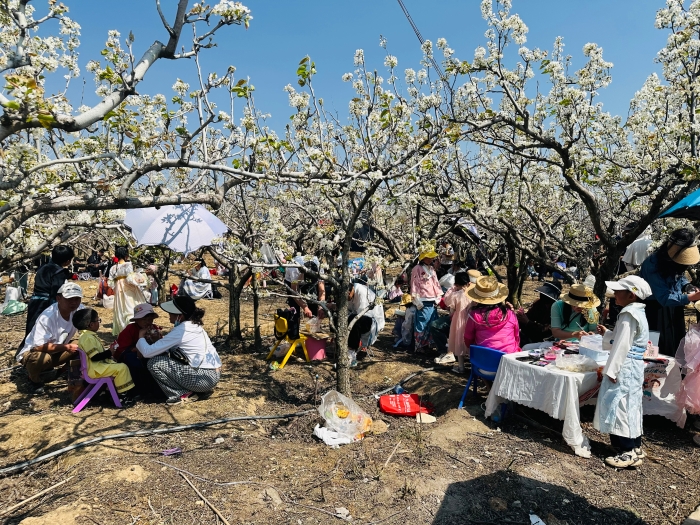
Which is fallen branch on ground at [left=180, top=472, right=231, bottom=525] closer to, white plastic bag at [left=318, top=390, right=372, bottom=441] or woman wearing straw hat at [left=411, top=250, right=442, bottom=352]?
white plastic bag at [left=318, top=390, right=372, bottom=441]

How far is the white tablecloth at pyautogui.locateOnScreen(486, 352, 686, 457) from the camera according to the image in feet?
14.0

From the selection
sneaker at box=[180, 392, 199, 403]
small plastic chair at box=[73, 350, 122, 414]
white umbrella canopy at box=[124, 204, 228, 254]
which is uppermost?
white umbrella canopy at box=[124, 204, 228, 254]

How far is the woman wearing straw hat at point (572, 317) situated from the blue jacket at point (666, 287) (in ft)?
1.99

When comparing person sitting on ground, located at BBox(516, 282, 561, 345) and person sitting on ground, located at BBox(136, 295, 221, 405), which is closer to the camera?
person sitting on ground, located at BBox(136, 295, 221, 405)

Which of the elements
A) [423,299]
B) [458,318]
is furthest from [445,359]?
[423,299]

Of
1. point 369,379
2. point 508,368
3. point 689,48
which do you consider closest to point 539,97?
point 689,48

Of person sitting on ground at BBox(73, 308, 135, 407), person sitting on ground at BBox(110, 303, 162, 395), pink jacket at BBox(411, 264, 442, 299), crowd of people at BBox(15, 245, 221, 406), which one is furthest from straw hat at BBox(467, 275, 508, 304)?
person sitting on ground at BBox(73, 308, 135, 407)

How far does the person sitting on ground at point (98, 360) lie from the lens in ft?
16.7

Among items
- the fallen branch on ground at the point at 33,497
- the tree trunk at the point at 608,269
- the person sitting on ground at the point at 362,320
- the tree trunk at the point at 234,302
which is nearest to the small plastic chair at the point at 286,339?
the person sitting on ground at the point at 362,320

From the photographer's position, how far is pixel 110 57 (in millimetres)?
3604

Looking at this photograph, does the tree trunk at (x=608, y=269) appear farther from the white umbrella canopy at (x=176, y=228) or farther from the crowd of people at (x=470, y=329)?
the white umbrella canopy at (x=176, y=228)

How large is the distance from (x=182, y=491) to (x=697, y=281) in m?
8.29

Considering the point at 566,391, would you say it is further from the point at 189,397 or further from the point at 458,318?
the point at 189,397

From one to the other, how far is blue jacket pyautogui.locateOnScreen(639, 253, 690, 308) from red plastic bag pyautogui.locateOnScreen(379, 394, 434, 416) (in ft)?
9.16
